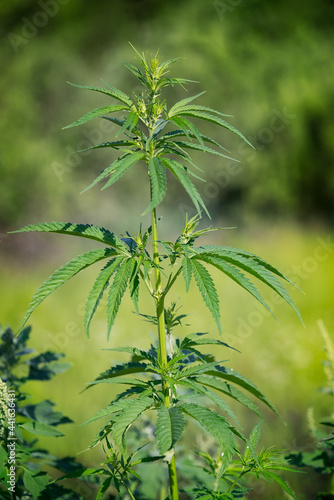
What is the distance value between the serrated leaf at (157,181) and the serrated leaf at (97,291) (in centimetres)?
17

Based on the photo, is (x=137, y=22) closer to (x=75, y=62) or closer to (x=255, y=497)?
(x=75, y=62)

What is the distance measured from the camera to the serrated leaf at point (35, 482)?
115 cm

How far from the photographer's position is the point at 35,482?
1.19 meters

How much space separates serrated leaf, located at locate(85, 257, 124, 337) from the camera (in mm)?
785

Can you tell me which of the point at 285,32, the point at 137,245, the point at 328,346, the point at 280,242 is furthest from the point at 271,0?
the point at 137,245

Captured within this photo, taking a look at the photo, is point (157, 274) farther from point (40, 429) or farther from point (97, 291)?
point (40, 429)

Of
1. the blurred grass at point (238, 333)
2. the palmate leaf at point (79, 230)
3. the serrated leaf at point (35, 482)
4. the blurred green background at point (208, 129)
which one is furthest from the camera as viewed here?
the blurred green background at point (208, 129)

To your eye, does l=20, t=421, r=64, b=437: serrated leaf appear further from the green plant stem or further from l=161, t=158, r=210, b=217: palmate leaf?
l=161, t=158, r=210, b=217: palmate leaf

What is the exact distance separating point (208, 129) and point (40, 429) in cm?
297

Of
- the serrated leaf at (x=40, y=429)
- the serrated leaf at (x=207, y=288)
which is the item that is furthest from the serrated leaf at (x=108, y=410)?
the serrated leaf at (x=40, y=429)

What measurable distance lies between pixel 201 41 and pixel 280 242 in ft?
5.67

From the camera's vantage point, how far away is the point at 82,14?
399cm

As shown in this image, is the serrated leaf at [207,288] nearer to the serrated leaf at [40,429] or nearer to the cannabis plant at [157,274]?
the cannabis plant at [157,274]

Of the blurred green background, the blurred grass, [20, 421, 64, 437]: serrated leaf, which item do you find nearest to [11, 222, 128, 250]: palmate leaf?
[20, 421, 64, 437]: serrated leaf
